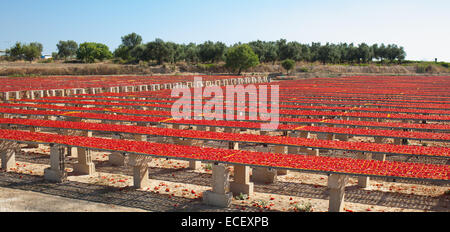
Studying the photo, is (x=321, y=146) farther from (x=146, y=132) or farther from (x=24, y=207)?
(x=24, y=207)

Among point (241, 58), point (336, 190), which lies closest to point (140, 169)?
point (336, 190)

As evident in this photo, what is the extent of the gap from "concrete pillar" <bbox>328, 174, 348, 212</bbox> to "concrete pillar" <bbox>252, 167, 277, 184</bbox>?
3.30m

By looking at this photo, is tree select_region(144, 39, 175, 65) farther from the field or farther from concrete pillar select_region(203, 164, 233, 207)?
concrete pillar select_region(203, 164, 233, 207)

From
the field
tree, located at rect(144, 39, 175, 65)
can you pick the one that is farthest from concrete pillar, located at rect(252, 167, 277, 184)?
tree, located at rect(144, 39, 175, 65)

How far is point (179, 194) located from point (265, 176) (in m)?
3.06

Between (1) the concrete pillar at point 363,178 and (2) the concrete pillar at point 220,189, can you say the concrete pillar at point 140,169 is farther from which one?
(1) the concrete pillar at point 363,178

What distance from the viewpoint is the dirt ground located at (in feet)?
34.3

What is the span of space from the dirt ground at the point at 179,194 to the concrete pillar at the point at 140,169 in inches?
9.6

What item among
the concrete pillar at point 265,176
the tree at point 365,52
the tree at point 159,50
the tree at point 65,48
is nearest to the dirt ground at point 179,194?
the concrete pillar at point 265,176

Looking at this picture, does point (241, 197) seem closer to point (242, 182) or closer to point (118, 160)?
point (242, 182)

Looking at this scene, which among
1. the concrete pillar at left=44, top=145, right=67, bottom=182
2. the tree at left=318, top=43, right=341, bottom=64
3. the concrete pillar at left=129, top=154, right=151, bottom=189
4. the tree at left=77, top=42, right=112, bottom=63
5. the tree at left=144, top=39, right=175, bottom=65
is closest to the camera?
the concrete pillar at left=129, top=154, right=151, bottom=189

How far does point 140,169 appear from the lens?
1196 centimetres
